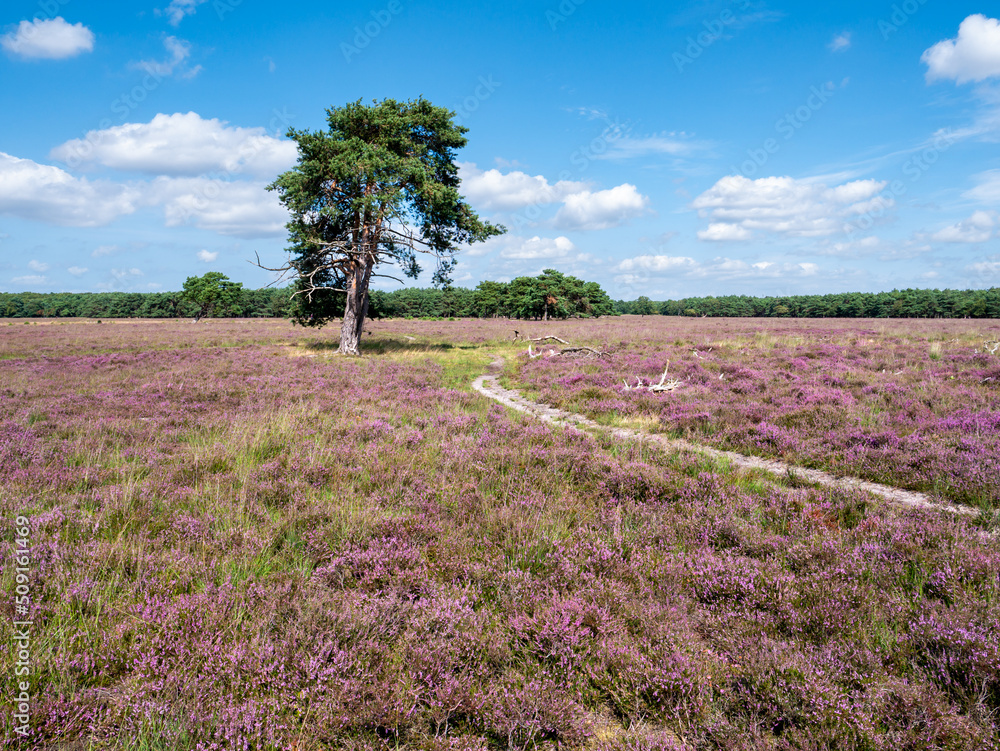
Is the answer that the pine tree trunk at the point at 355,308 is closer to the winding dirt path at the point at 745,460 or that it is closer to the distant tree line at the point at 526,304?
the winding dirt path at the point at 745,460

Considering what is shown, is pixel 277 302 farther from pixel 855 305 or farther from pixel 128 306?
pixel 855 305

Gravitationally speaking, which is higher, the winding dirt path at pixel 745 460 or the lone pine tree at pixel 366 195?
the lone pine tree at pixel 366 195

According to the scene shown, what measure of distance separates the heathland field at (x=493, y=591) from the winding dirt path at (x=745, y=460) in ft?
0.89

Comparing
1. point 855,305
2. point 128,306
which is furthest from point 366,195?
point 128,306

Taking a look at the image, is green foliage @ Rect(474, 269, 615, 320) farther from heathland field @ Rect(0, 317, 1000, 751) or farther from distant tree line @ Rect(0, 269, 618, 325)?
heathland field @ Rect(0, 317, 1000, 751)

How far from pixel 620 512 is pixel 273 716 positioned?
13.8 feet

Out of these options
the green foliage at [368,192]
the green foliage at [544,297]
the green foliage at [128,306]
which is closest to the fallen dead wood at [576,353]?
the green foliage at [368,192]

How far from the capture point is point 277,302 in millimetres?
123000

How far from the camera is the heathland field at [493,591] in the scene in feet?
9.03

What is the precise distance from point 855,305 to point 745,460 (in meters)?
133

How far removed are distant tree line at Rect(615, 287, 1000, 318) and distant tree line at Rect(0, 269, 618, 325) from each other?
48266mm

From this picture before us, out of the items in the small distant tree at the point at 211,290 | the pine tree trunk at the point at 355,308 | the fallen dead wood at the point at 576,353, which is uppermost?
the small distant tree at the point at 211,290

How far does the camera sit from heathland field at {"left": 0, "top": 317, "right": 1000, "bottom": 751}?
2752 millimetres

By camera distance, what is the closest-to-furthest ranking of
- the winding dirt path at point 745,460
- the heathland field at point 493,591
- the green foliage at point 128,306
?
the heathland field at point 493,591 → the winding dirt path at point 745,460 → the green foliage at point 128,306
